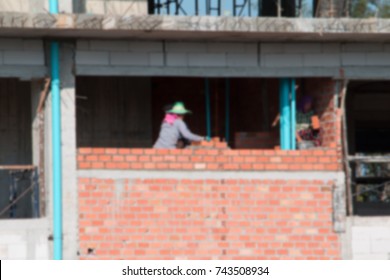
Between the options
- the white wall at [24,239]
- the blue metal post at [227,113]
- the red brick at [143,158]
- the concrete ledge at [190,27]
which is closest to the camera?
the concrete ledge at [190,27]

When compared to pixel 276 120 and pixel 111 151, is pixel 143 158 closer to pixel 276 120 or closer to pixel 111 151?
pixel 111 151

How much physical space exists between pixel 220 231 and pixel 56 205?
213 cm

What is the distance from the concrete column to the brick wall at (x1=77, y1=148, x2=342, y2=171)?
0.51ft

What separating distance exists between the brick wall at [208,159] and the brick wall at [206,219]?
18 cm

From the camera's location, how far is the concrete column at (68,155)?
14.4 meters

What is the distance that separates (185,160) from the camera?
14.7 m

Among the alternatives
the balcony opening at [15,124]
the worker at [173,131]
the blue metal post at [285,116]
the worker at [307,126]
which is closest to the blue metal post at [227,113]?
the worker at [307,126]

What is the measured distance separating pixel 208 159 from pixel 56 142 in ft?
6.48

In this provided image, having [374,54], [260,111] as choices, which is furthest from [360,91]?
[374,54]

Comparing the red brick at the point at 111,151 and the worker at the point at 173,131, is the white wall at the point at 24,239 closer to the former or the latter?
the red brick at the point at 111,151

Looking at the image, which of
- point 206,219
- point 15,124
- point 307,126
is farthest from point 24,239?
point 307,126

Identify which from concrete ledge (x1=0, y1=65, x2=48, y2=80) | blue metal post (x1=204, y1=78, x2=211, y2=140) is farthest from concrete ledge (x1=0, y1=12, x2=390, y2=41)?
blue metal post (x1=204, y1=78, x2=211, y2=140)

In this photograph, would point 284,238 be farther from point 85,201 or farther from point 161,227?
point 85,201

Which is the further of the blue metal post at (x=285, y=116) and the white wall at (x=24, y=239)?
the blue metal post at (x=285, y=116)
